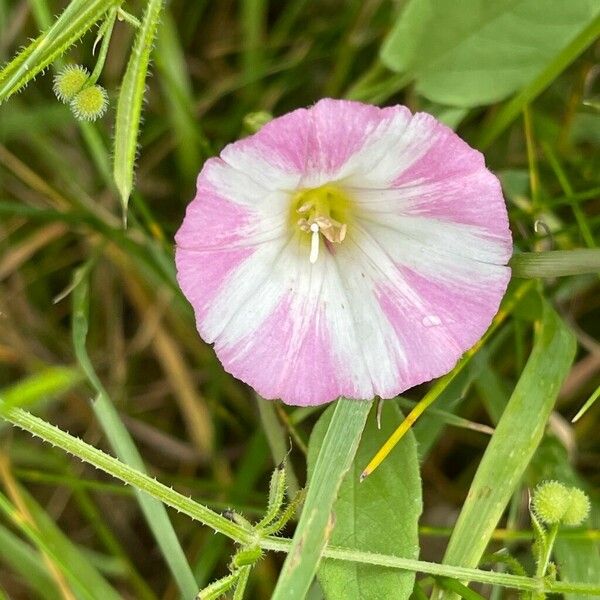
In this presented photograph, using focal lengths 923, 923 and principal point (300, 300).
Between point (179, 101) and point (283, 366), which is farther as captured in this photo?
point (179, 101)

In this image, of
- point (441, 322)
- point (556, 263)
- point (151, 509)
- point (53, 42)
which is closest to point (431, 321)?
point (441, 322)

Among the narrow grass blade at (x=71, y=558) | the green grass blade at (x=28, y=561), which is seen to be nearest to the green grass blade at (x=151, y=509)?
the narrow grass blade at (x=71, y=558)

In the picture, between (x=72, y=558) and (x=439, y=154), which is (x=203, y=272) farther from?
(x=72, y=558)

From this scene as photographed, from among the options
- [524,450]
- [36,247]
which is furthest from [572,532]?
[36,247]

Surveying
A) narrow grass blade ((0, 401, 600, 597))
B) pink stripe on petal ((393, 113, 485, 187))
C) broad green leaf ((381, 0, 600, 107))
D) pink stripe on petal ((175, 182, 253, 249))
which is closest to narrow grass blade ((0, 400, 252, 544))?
narrow grass blade ((0, 401, 600, 597))

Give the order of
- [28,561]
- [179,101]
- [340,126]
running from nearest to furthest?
[340,126]
[28,561]
[179,101]

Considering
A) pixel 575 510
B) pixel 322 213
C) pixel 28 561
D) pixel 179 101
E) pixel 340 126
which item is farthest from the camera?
pixel 179 101

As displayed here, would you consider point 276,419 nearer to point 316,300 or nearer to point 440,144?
point 316,300

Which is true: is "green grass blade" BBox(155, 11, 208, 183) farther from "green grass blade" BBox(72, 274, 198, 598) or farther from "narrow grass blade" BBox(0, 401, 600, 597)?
"narrow grass blade" BBox(0, 401, 600, 597)
